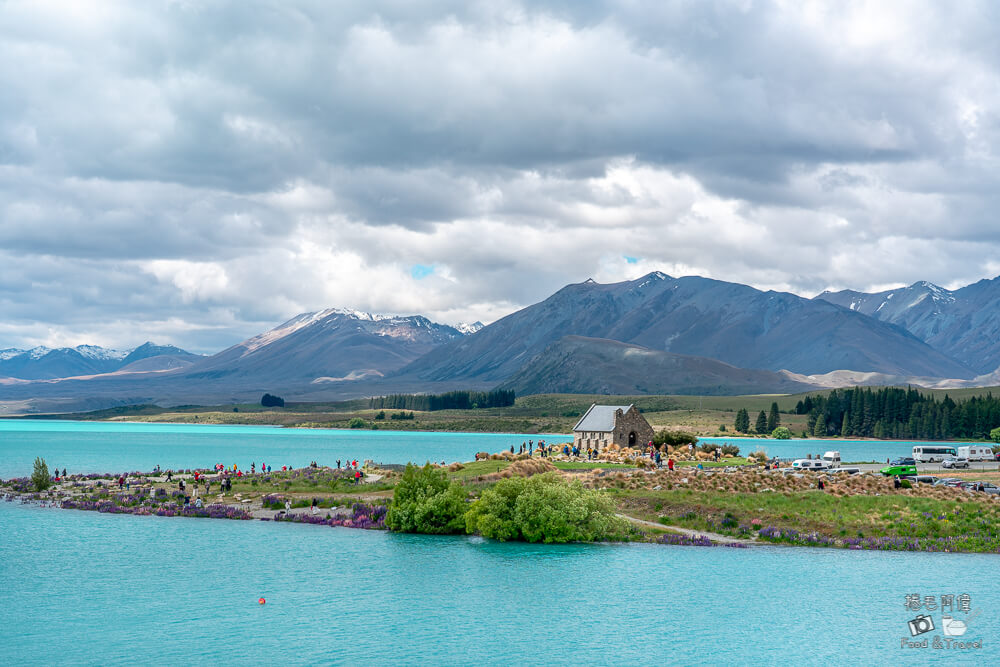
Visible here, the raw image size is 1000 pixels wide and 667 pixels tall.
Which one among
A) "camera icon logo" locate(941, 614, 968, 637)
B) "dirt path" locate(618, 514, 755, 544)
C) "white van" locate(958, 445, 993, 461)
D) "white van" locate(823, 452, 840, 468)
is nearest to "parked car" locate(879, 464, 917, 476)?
"white van" locate(823, 452, 840, 468)

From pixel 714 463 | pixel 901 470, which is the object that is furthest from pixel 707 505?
pixel 714 463

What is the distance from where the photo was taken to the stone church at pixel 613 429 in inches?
4587

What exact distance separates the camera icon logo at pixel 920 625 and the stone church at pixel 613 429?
74.5 meters

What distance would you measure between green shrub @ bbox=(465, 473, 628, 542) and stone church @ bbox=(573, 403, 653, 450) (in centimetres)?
5268

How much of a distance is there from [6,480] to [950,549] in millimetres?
96972

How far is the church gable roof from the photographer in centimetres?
11750

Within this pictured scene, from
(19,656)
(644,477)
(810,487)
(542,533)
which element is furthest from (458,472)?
(19,656)

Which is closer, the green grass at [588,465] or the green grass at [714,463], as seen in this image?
the green grass at [588,465]

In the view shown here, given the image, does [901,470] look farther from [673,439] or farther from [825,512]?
[673,439]

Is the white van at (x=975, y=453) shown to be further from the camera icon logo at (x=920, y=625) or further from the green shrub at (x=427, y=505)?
the camera icon logo at (x=920, y=625)

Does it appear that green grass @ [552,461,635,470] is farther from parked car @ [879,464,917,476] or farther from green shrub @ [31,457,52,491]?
green shrub @ [31,457,52,491]

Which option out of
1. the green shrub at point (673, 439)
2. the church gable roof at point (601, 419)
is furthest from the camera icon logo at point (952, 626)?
the green shrub at point (673, 439)

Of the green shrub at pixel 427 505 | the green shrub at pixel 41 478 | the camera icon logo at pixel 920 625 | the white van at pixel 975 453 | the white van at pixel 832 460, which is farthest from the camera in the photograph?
the white van at pixel 975 453

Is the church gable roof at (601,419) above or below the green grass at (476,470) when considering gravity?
above
